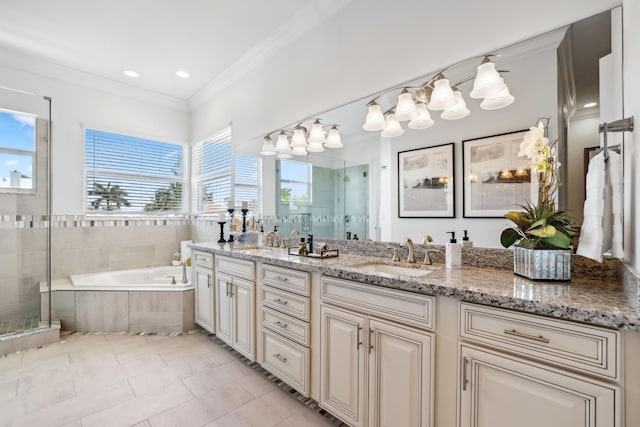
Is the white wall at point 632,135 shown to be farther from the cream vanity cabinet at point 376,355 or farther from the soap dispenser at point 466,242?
the cream vanity cabinet at point 376,355

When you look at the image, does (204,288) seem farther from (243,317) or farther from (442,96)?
(442,96)

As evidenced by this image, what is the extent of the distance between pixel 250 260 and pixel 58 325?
7.34ft

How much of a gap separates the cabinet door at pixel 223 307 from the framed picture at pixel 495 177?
192 centimetres

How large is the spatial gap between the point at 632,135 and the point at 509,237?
57 cm

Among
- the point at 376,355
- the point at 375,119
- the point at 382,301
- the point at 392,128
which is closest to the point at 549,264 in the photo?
the point at 382,301

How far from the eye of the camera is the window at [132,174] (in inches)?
147

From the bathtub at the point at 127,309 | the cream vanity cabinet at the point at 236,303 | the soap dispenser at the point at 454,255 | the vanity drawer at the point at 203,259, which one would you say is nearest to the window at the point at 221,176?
the vanity drawer at the point at 203,259

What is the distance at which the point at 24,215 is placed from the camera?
2928mm

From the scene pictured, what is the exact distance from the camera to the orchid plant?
3.97ft

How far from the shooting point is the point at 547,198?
4.28ft

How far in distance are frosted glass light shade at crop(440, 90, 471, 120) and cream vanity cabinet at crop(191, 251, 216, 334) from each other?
229 cm

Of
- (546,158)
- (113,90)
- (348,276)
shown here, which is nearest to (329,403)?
(348,276)

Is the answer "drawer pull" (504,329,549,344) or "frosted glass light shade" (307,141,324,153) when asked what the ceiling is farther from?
"drawer pull" (504,329,549,344)

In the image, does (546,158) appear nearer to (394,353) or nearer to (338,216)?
(394,353)
